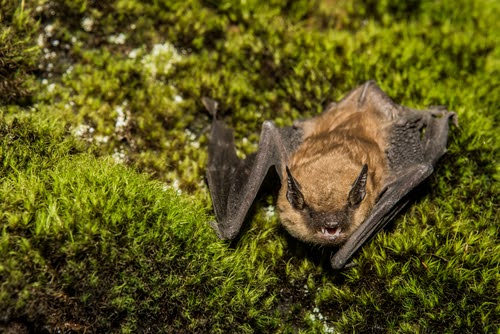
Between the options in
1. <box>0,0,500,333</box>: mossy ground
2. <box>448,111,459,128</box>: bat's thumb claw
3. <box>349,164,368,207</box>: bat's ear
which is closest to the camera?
<box>0,0,500,333</box>: mossy ground

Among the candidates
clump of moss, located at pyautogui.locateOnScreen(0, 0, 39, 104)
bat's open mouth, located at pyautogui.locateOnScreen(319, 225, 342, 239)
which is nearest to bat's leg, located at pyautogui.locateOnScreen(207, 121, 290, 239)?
bat's open mouth, located at pyautogui.locateOnScreen(319, 225, 342, 239)

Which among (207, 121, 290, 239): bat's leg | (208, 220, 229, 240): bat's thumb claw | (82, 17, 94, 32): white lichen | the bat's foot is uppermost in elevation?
the bat's foot

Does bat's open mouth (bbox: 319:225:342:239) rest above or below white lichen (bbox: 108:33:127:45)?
below

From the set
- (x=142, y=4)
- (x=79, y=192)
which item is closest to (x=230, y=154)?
(x=79, y=192)

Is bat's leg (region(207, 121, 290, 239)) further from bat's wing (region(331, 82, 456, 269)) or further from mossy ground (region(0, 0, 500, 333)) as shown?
bat's wing (region(331, 82, 456, 269))

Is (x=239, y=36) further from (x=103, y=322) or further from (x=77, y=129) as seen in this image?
(x=103, y=322)

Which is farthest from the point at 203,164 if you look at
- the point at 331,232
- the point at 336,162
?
the point at 331,232

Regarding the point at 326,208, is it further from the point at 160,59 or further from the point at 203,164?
the point at 160,59

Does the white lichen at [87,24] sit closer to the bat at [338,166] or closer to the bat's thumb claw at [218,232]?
the bat at [338,166]
